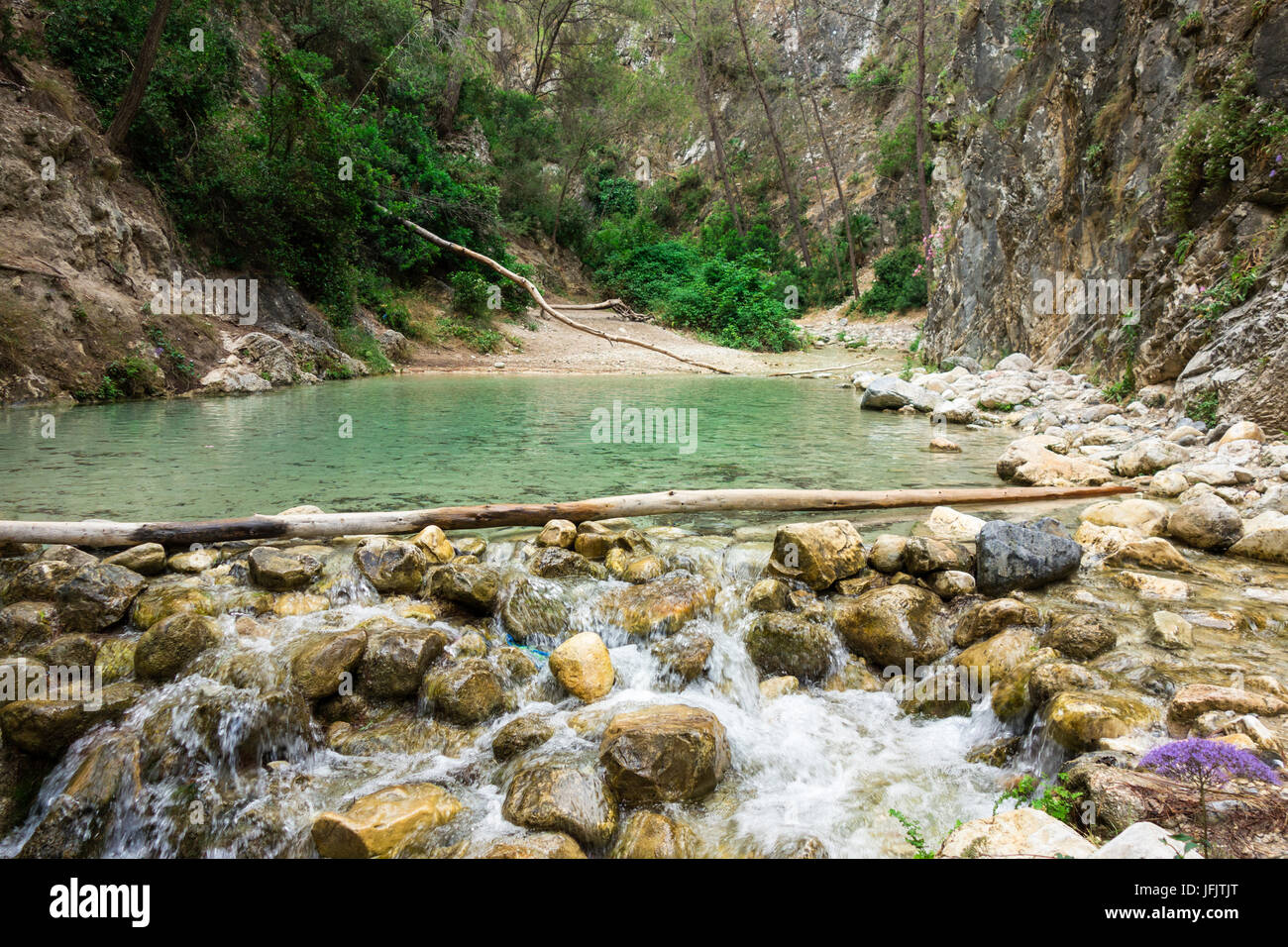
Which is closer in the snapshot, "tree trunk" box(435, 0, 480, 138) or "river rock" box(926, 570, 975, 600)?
"river rock" box(926, 570, 975, 600)

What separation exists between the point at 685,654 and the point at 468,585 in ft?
4.67

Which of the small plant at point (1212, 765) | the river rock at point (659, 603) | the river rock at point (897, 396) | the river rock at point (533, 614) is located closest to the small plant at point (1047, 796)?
the small plant at point (1212, 765)

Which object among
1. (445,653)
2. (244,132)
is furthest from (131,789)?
(244,132)

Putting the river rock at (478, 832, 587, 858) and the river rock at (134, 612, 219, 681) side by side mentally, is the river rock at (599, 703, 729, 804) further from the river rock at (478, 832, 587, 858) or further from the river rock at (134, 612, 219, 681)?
the river rock at (134, 612, 219, 681)

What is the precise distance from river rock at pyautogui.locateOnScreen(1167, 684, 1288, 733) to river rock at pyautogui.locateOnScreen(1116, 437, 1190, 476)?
4531 mm

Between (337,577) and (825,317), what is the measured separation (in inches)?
1235

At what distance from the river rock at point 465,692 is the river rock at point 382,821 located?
22.3 inches

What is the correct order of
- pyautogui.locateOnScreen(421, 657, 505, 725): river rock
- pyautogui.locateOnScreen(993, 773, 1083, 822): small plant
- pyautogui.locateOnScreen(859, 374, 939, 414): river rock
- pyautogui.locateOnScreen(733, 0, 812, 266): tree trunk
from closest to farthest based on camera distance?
pyautogui.locateOnScreen(993, 773, 1083, 822): small plant → pyautogui.locateOnScreen(421, 657, 505, 725): river rock → pyautogui.locateOnScreen(859, 374, 939, 414): river rock → pyautogui.locateOnScreen(733, 0, 812, 266): tree trunk

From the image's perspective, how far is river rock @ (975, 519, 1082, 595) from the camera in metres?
4.22

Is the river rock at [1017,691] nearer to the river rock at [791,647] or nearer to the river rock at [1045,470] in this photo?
the river rock at [791,647]

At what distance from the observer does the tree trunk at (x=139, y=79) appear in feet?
37.0

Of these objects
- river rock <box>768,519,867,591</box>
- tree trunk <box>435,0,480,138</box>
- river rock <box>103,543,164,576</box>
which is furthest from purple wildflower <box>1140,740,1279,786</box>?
tree trunk <box>435,0,480,138</box>

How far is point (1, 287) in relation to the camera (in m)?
9.29
